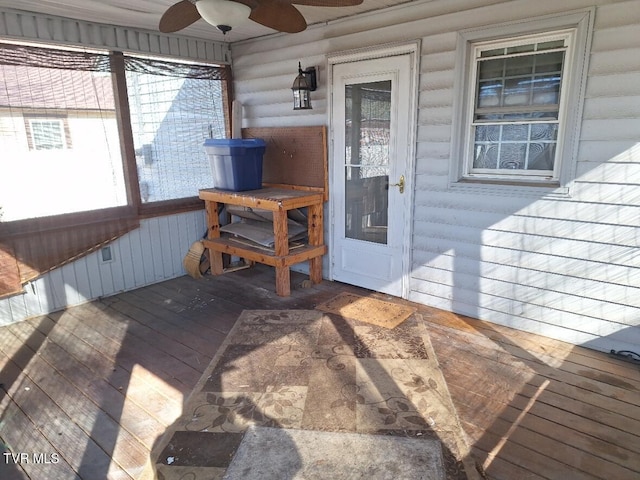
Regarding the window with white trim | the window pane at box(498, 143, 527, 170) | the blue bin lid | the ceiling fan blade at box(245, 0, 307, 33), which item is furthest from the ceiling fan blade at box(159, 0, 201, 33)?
the window pane at box(498, 143, 527, 170)

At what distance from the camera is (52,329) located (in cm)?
331

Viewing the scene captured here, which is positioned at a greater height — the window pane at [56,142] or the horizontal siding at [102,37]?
the horizontal siding at [102,37]

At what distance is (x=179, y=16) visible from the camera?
2447 mm

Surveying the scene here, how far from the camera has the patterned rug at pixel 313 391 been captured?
204cm

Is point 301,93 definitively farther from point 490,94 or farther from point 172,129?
point 490,94

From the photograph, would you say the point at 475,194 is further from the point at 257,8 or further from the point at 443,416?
the point at 257,8

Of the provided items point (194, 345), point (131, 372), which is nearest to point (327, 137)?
point (194, 345)

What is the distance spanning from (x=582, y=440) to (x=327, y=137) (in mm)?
2979

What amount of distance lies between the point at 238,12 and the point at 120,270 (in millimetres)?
2860

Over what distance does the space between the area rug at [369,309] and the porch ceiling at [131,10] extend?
2.37 meters

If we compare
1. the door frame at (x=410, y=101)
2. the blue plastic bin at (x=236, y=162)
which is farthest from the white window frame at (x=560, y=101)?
the blue plastic bin at (x=236, y=162)

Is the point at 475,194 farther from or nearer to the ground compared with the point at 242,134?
nearer to the ground

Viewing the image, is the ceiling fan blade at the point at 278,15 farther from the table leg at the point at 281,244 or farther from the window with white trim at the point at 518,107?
the table leg at the point at 281,244

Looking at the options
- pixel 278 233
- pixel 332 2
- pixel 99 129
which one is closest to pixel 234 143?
pixel 278 233
